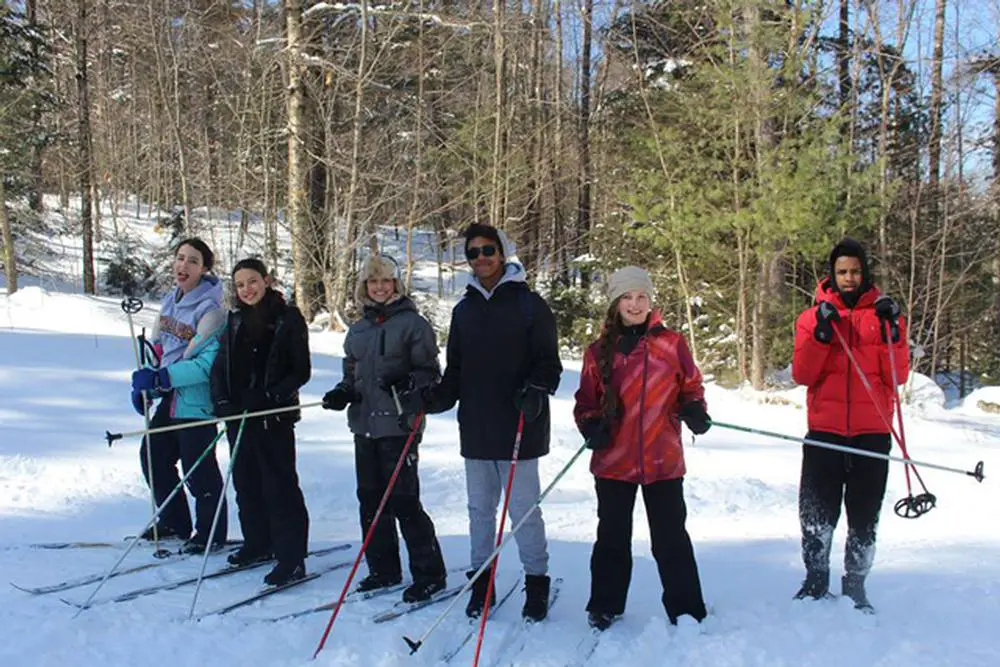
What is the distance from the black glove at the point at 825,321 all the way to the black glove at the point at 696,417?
66cm

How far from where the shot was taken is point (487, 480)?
3791 millimetres

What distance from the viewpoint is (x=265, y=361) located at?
4340 mm

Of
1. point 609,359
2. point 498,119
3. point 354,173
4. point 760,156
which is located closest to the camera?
point 609,359

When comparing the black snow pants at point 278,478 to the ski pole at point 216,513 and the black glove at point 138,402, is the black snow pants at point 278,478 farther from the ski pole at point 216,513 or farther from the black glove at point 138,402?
the black glove at point 138,402

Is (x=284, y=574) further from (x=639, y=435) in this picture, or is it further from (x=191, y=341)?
(x=639, y=435)

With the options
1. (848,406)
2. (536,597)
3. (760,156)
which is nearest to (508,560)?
(536,597)

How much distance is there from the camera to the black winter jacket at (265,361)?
14.0 ft

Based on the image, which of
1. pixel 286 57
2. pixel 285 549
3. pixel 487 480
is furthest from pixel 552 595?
pixel 286 57

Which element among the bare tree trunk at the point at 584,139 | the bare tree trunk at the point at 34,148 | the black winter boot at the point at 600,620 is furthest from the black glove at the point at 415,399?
the bare tree trunk at the point at 34,148

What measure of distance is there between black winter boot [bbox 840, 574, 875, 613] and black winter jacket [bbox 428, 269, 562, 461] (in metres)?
1.57

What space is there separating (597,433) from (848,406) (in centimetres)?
119

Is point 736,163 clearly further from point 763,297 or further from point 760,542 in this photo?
point 760,542

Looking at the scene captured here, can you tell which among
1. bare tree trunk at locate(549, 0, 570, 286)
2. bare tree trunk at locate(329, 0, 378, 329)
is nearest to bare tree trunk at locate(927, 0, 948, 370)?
bare tree trunk at locate(549, 0, 570, 286)

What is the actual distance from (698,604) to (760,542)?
5.88 ft
